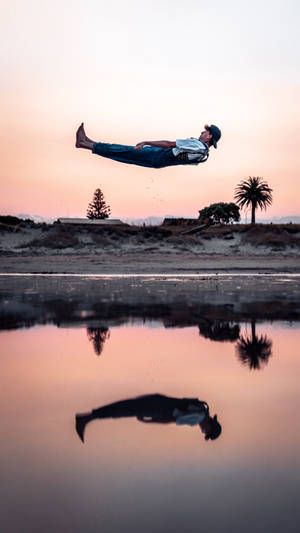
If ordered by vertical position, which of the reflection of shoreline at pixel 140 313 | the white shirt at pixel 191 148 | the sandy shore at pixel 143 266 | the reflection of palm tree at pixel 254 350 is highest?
the white shirt at pixel 191 148

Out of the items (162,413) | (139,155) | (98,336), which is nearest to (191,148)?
(139,155)

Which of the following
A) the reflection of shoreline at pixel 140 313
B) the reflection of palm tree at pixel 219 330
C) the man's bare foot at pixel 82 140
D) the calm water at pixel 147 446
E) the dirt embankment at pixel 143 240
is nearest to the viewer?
the calm water at pixel 147 446

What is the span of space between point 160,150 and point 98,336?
10.9 ft

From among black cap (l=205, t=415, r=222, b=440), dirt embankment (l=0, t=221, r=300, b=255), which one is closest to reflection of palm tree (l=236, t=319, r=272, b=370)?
black cap (l=205, t=415, r=222, b=440)

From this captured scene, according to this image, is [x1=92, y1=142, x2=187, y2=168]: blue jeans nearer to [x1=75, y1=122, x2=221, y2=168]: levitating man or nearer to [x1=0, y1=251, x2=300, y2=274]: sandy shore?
[x1=75, y1=122, x2=221, y2=168]: levitating man

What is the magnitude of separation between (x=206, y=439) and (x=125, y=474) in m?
0.66

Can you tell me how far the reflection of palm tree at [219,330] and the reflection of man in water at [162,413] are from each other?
259 cm

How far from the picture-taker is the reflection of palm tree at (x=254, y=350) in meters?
4.84

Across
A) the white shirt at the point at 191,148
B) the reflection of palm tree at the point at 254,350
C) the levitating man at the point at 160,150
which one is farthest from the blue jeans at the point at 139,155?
the reflection of palm tree at the point at 254,350

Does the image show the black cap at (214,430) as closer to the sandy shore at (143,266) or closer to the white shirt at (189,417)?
the white shirt at (189,417)

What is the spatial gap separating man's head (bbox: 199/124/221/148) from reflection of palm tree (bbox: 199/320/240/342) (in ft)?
9.39

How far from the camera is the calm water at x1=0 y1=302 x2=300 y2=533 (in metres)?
1.99

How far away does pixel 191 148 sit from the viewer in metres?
7.52

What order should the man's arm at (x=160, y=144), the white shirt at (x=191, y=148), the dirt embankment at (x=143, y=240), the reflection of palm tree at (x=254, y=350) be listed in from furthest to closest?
the dirt embankment at (x=143, y=240) → the man's arm at (x=160, y=144) → the white shirt at (x=191, y=148) → the reflection of palm tree at (x=254, y=350)
